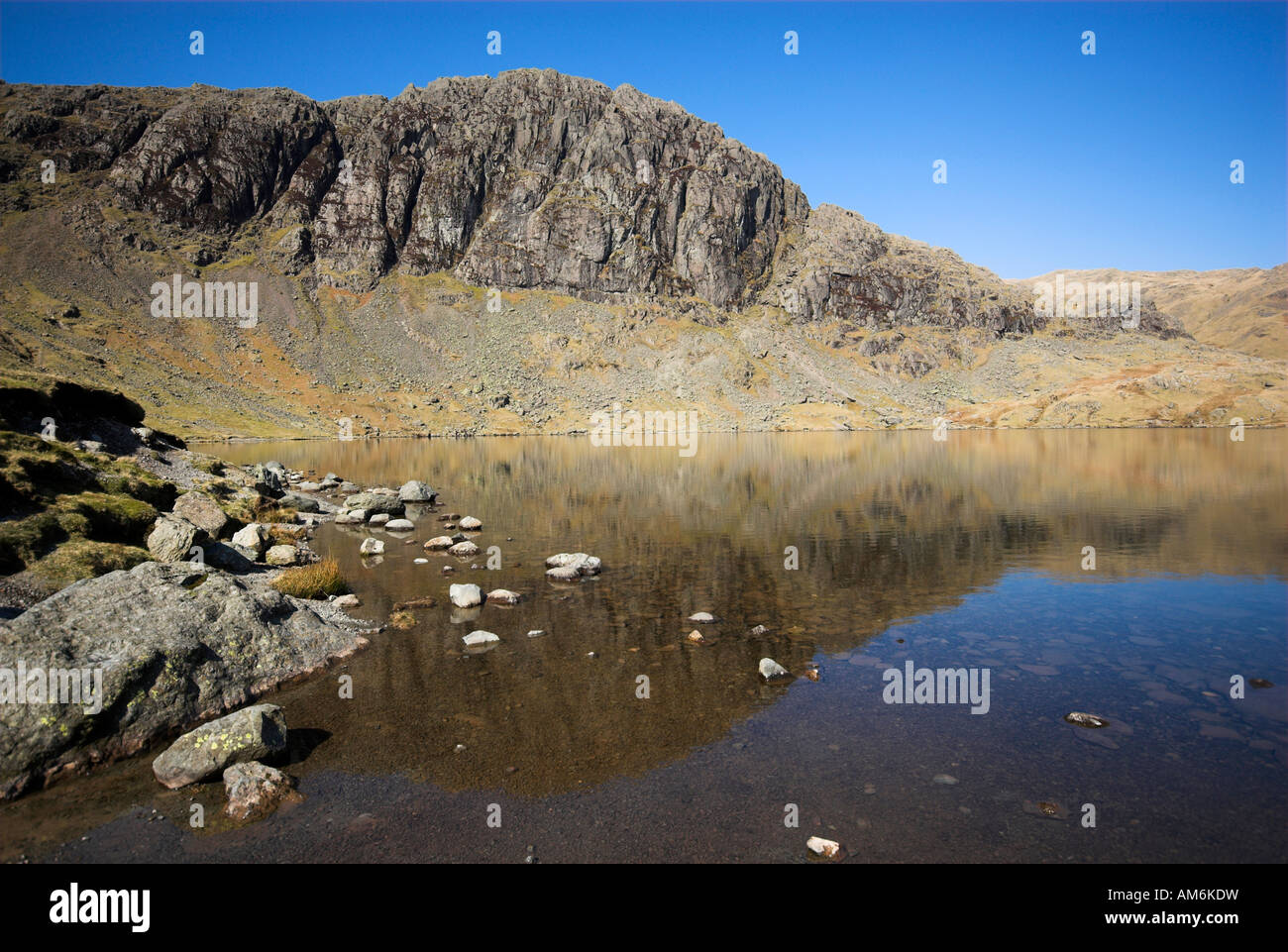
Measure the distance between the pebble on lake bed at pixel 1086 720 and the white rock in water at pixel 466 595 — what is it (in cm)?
1537

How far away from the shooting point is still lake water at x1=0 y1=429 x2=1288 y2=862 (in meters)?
8.95

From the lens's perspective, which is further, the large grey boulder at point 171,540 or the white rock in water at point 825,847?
the large grey boulder at point 171,540

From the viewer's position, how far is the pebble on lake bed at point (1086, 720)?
12.0 meters

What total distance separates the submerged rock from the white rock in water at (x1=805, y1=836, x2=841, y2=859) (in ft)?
25.8

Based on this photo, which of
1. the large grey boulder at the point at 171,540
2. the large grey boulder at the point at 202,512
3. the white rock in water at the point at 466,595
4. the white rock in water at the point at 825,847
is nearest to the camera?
the white rock in water at the point at 825,847

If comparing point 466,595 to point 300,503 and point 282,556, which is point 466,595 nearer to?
point 282,556

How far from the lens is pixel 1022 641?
54.6 feet

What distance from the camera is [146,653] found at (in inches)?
478

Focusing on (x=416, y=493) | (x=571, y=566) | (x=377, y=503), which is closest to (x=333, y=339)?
(x=416, y=493)

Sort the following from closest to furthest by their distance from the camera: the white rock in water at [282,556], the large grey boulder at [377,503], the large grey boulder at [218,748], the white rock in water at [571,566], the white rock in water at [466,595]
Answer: the large grey boulder at [218,748]
the white rock in water at [466,595]
the white rock in water at [571,566]
the white rock in water at [282,556]
the large grey boulder at [377,503]

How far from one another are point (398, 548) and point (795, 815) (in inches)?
925

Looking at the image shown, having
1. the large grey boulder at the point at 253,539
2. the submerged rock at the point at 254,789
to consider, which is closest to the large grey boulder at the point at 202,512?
the large grey boulder at the point at 253,539

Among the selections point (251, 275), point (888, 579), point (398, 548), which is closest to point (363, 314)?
point (251, 275)

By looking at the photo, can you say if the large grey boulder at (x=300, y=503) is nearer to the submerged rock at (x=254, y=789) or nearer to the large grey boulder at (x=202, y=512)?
the large grey boulder at (x=202, y=512)
